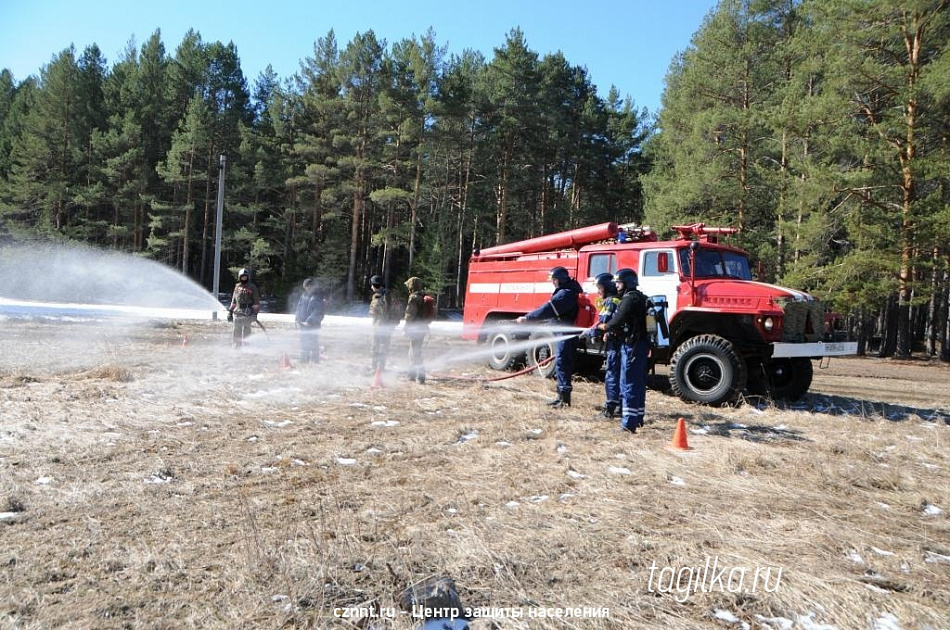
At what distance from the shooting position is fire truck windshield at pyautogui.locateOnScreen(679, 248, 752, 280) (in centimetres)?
885

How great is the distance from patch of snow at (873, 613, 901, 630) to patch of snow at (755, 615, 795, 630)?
401 millimetres

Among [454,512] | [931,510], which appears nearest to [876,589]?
[931,510]

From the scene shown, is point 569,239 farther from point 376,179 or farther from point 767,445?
point 376,179

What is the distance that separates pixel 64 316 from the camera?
2250cm

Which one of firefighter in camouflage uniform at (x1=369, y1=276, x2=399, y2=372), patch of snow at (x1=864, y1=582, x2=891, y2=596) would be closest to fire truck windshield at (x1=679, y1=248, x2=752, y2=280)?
firefighter in camouflage uniform at (x1=369, y1=276, x2=399, y2=372)

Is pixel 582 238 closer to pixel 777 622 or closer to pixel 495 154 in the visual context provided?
pixel 777 622

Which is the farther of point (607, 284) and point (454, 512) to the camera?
point (607, 284)

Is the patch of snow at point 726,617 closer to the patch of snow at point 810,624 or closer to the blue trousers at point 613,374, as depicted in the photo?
the patch of snow at point 810,624

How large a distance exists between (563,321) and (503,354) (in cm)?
350

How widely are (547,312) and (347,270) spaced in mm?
31178

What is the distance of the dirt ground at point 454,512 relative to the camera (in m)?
2.65

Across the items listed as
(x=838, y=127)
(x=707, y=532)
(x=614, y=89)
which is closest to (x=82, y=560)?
(x=707, y=532)

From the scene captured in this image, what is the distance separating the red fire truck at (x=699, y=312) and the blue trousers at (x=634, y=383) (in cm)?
101

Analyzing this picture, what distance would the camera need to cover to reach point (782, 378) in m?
9.46
